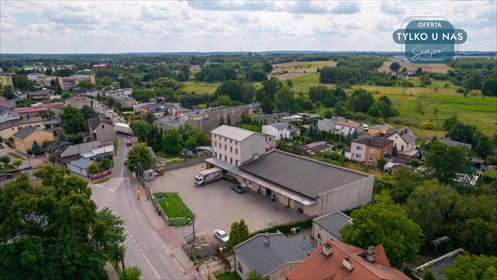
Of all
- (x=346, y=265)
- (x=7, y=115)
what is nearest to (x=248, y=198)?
(x=346, y=265)

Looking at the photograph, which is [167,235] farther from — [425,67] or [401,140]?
[425,67]

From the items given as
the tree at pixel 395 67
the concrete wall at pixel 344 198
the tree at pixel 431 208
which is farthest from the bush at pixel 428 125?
the tree at pixel 395 67

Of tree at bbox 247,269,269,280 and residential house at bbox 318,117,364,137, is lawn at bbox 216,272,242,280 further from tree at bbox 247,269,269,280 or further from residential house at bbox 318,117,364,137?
residential house at bbox 318,117,364,137

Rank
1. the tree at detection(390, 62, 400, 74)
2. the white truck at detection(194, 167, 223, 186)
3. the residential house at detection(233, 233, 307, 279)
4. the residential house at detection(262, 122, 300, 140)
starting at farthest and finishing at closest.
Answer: the tree at detection(390, 62, 400, 74)
the residential house at detection(262, 122, 300, 140)
the white truck at detection(194, 167, 223, 186)
the residential house at detection(233, 233, 307, 279)

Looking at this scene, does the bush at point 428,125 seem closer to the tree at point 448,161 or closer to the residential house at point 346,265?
the tree at point 448,161

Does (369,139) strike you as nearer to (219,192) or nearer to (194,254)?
(219,192)

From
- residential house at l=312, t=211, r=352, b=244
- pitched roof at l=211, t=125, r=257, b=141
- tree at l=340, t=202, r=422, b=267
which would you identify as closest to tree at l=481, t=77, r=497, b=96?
pitched roof at l=211, t=125, r=257, b=141
